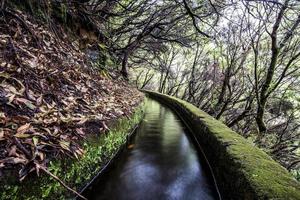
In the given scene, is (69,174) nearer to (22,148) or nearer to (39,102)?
(22,148)

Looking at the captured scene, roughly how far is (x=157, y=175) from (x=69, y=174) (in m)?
1.90

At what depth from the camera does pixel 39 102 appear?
303 centimetres

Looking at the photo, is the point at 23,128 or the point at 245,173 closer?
the point at 23,128

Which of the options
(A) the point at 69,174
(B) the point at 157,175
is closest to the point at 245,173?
(B) the point at 157,175

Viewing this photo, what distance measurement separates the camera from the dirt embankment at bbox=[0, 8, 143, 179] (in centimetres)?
218

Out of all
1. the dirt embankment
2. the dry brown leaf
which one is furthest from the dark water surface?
the dry brown leaf

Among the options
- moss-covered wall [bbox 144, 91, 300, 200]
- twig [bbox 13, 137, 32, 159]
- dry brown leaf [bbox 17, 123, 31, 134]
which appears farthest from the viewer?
moss-covered wall [bbox 144, 91, 300, 200]

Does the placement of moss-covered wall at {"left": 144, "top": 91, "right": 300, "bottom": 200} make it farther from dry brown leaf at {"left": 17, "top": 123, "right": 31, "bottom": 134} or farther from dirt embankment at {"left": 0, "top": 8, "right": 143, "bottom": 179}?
dry brown leaf at {"left": 17, "top": 123, "right": 31, "bottom": 134}

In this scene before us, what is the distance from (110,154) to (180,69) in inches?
855

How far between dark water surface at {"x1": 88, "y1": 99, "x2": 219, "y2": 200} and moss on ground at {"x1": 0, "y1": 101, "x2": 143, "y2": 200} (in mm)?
302

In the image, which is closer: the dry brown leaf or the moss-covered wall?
the dry brown leaf

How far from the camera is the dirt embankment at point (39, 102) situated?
85.7 inches

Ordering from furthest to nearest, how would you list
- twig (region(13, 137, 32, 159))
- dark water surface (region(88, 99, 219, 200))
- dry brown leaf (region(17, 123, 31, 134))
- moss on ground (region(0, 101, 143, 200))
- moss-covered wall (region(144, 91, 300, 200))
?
dark water surface (region(88, 99, 219, 200)), moss-covered wall (region(144, 91, 300, 200)), dry brown leaf (region(17, 123, 31, 134)), twig (region(13, 137, 32, 159)), moss on ground (region(0, 101, 143, 200))

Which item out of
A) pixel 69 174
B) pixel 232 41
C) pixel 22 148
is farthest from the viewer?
pixel 232 41
